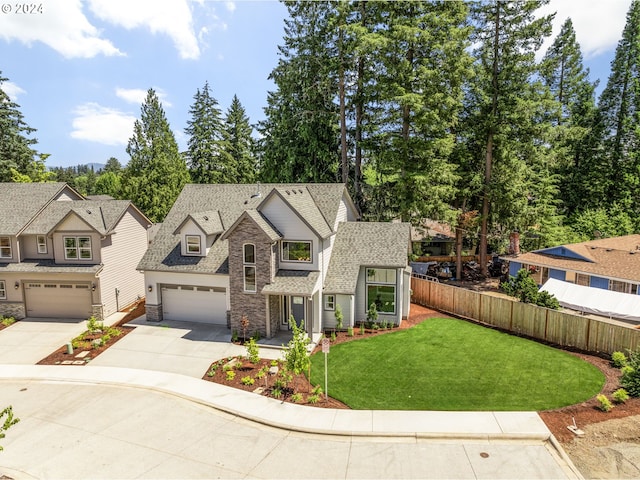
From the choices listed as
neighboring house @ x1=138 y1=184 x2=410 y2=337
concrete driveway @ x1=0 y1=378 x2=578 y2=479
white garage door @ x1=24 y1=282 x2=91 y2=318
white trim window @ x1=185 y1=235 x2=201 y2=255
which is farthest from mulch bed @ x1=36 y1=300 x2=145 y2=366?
white trim window @ x1=185 y1=235 x2=201 y2=255

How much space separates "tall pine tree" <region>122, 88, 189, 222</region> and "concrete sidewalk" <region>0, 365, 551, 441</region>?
26.8 metres

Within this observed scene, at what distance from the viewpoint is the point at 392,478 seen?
9547 millimetres

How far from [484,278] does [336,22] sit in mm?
22518

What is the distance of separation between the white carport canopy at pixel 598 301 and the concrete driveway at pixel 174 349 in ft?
50.1

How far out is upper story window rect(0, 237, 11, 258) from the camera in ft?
73.2

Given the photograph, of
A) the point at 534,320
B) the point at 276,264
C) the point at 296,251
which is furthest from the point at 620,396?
the point at 276,264

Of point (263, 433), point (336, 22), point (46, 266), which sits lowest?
point (263, 433)

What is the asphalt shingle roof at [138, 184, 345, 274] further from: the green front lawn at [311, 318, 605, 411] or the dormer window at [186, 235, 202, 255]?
Result: the green front lawn at [311, 318, 605, 411]

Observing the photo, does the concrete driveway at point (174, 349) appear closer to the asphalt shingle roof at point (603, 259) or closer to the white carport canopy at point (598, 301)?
the white carport canopy at point (598, 301)

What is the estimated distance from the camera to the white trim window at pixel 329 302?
2002 cm

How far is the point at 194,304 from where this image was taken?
21.3 m

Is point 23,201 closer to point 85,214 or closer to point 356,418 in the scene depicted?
point 85,214

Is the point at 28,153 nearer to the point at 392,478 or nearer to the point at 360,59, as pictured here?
the point at 360,59

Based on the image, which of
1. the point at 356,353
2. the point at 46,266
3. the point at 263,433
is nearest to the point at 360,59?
the point at 356,353
